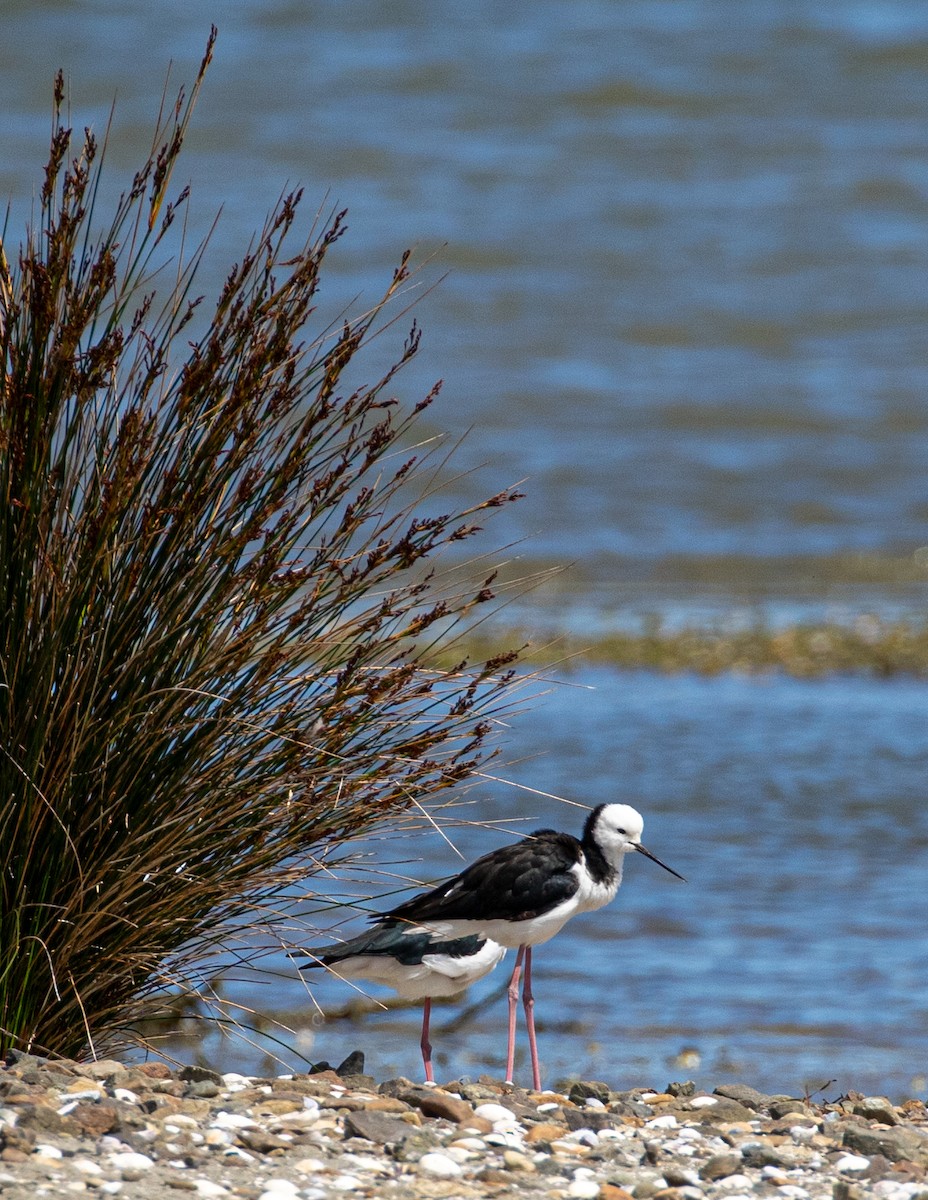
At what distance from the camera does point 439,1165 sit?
12.4 feet

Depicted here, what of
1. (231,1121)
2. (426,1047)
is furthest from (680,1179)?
(426,1047)

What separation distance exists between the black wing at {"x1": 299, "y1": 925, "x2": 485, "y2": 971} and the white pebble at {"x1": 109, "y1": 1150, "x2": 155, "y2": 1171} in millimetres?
1392

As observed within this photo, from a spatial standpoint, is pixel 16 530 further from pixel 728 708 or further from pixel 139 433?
pixel 728 708

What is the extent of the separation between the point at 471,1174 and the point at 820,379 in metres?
21.5

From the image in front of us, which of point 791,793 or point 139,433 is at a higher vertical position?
point 139,433

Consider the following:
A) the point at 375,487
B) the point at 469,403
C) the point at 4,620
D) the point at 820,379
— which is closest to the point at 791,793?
the point at 375,487

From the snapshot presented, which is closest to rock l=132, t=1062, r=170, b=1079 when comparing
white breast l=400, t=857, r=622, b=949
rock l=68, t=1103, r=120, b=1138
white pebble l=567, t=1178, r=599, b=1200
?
rock l=68, t=1103, r=120, b=1138

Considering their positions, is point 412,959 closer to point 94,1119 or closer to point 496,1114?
point 496,1114

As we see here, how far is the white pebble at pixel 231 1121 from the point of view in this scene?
3.87 meters

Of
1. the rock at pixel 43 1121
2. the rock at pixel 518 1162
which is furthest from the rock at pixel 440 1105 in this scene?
the rock at pixel 43 1121

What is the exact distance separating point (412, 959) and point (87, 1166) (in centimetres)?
167

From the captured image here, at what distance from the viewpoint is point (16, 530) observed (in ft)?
13.8

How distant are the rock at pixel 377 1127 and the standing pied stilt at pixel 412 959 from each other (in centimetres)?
96

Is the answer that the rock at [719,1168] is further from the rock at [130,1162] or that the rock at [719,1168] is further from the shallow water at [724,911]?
the shallow water at [724,911]
